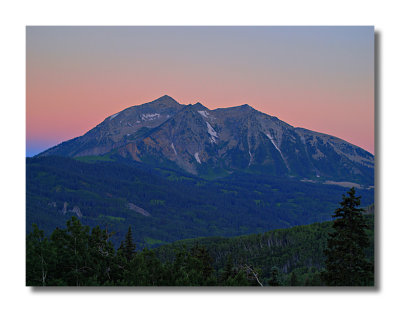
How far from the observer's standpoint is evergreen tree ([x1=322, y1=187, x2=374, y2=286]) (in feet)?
55.6

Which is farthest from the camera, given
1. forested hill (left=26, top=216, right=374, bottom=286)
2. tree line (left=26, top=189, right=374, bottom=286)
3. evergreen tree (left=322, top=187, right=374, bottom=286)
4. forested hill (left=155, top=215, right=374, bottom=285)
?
forested hill (left=155, top=215, right=374, bottom=285)

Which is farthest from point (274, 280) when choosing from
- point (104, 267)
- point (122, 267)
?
point (104, 267)

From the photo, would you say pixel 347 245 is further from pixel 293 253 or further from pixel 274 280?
pixel 293 253

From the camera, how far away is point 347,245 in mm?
16984

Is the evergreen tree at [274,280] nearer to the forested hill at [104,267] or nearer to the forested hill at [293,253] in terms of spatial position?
the forested hill at [104,267]

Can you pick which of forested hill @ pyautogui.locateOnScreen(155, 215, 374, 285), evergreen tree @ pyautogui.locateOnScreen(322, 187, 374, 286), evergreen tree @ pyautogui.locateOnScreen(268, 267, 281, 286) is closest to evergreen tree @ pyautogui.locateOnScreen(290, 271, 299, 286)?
forested hill @ pyautogui.locateOnScreen(155, 215, 374, 285)

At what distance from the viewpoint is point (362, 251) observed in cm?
1708

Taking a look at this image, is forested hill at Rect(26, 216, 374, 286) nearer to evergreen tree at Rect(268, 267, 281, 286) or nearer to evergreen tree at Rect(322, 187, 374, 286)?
evergreen tree at Rect(268, 267, 281, 286)

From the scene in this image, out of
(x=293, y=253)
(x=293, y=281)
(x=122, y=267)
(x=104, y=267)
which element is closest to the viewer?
(x=104, y=267)

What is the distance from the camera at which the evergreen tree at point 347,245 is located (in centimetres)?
1695

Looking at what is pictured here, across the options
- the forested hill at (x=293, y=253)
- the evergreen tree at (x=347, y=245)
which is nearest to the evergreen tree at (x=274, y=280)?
the forested hill at (x=293, y=253)

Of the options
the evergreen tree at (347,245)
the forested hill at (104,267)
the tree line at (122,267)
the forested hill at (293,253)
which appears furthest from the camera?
the forested hill at (293,253)

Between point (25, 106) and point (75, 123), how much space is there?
24.8ft
